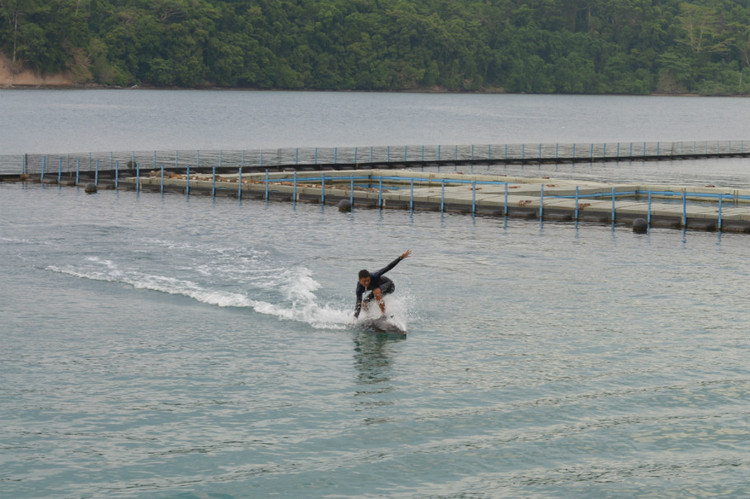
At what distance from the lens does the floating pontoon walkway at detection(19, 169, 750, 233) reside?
6234cm

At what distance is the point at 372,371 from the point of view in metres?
30.6

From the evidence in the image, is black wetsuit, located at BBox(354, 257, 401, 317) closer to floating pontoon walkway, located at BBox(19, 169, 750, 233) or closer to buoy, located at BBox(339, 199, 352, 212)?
floating pontoon walkway, located at BBox(19, 169, 750, 233)

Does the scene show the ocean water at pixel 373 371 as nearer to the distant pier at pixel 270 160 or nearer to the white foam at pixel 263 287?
the white foam at pixel 263 287

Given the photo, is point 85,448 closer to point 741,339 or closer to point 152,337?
point 152,337

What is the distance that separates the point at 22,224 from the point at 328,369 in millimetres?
37251

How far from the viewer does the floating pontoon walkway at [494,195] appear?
62.3 meters

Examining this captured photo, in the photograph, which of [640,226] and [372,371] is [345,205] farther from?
[372,371]

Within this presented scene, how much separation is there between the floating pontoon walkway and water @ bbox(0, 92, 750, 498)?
739 cm

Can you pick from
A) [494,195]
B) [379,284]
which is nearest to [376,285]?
[379,284]

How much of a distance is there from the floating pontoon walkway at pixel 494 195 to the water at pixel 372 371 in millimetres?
7392

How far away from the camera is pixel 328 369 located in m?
30.8

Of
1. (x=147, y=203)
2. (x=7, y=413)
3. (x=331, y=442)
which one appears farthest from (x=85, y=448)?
(x=147, y=203)

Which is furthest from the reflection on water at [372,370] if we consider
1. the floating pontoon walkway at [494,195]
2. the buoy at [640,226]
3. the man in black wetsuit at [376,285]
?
the floating pontoon walkway at [494,195]

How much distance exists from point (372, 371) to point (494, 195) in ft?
135
